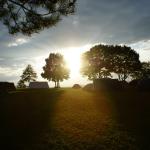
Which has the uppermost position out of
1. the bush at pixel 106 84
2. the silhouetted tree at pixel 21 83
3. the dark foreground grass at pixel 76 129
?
the silhouetted tree at pixel 21 83

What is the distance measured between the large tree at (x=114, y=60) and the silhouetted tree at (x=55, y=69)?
66.6ft

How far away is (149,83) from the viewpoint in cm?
3591

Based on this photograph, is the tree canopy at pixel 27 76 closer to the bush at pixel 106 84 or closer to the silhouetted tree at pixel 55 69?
the silhouetted tree at pixel 55 69

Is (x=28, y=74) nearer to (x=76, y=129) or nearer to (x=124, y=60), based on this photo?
(x=124, y=60)

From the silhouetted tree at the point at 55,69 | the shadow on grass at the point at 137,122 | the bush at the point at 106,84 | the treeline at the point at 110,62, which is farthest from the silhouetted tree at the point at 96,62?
the shadow on grass at the point at 137,122

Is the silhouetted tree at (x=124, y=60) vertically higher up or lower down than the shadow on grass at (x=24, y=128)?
higher up

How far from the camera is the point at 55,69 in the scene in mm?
92875

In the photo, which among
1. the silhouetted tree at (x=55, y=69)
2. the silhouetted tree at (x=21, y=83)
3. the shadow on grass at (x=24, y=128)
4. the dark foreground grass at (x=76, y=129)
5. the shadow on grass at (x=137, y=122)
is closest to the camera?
the dark foreground grass at (x=76, y=129)

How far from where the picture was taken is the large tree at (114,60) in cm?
7088

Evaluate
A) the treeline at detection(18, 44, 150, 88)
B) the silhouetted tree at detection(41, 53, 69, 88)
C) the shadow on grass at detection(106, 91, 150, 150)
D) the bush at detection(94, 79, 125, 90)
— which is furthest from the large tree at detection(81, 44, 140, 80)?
the shadow on grass at detection(106, 91, 150, 150)

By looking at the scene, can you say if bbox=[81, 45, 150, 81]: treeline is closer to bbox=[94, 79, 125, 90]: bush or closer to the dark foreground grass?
bbox=[94, 79, 125, 90]: bush

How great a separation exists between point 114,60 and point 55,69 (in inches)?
1109

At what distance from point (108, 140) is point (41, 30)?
8.43 metres

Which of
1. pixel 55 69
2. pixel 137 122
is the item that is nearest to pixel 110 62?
pixel 55 69
